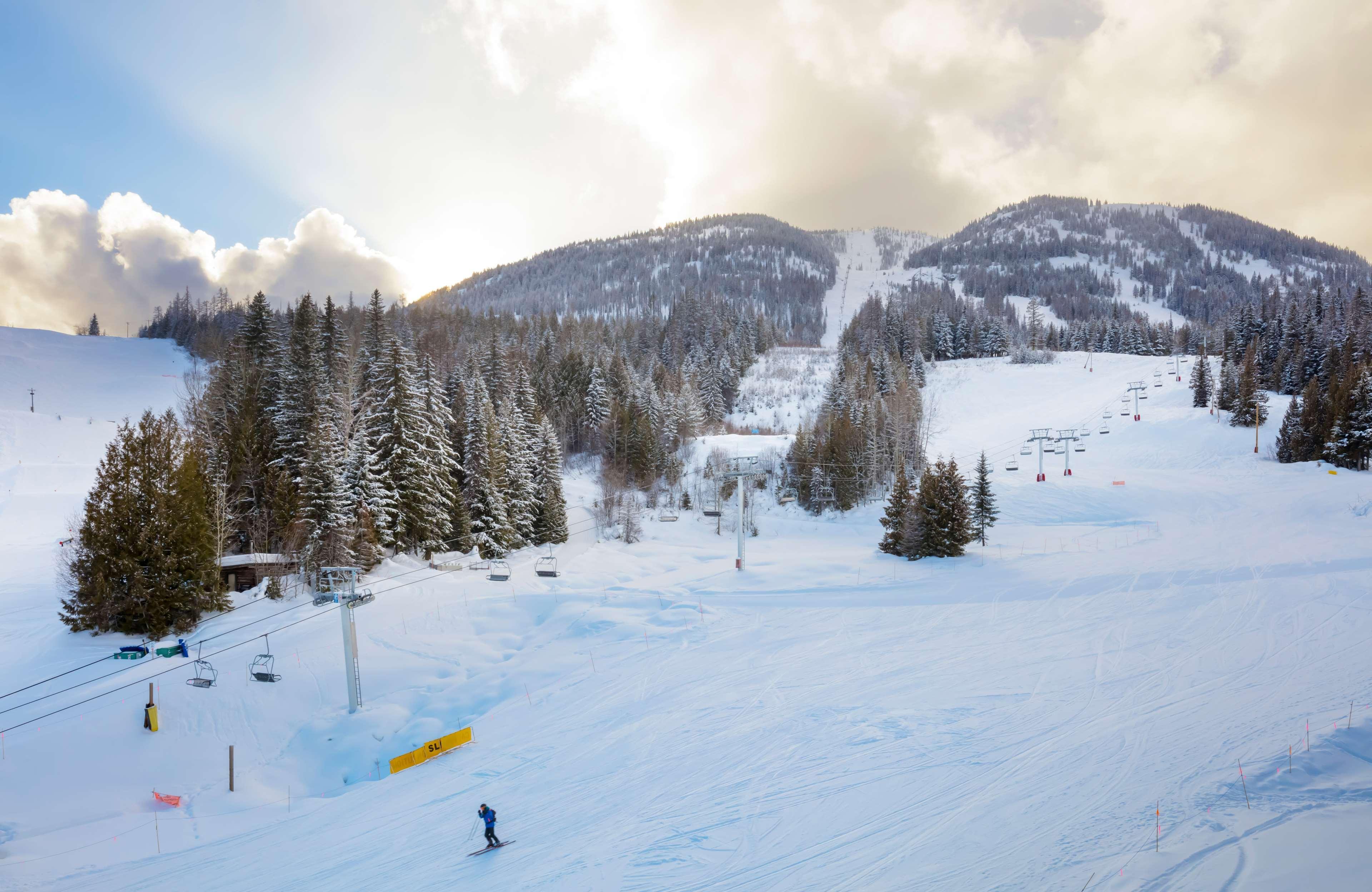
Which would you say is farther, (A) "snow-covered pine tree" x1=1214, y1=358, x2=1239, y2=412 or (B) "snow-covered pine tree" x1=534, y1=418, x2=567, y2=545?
(A) "snow-covered pine tree" x1=1214, y1=358, x2=1239, y2=412

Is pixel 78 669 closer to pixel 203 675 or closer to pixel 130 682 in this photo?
pixel 130 682

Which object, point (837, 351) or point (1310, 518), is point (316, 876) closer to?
point (1310, 518)

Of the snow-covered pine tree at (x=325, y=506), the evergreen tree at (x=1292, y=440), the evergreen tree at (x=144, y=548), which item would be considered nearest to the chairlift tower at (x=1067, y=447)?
the evergreen tree at (x=1292, y=440)

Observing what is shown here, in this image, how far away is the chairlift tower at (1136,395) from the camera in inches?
2916

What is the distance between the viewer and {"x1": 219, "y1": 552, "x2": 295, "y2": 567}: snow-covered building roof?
30609mm

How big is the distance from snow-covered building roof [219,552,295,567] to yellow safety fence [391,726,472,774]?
16.2 metres

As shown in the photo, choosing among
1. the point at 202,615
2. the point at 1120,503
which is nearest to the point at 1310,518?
the point at 1120,503

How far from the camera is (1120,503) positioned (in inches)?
1941

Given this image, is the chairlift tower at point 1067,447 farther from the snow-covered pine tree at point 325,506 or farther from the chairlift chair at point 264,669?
the chairlift chair at point 264,669

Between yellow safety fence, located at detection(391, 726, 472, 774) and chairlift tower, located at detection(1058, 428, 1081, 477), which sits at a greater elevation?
chairlift tower, located at detection(1058, 428, 1081, 477)

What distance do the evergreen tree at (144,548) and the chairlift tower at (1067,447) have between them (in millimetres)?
57660

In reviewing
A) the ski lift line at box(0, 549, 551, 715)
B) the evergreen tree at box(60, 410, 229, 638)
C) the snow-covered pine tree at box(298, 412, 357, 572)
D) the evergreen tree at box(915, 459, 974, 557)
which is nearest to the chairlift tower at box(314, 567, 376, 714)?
the ski lift line at box(0, 549, 551, 715)

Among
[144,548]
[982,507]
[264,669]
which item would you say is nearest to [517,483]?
[144,548]

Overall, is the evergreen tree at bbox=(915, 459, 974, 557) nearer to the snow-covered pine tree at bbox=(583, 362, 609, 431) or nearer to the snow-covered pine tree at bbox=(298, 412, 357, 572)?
the snow-covered pine tree at bbox=(298, 412, 357, 572)
